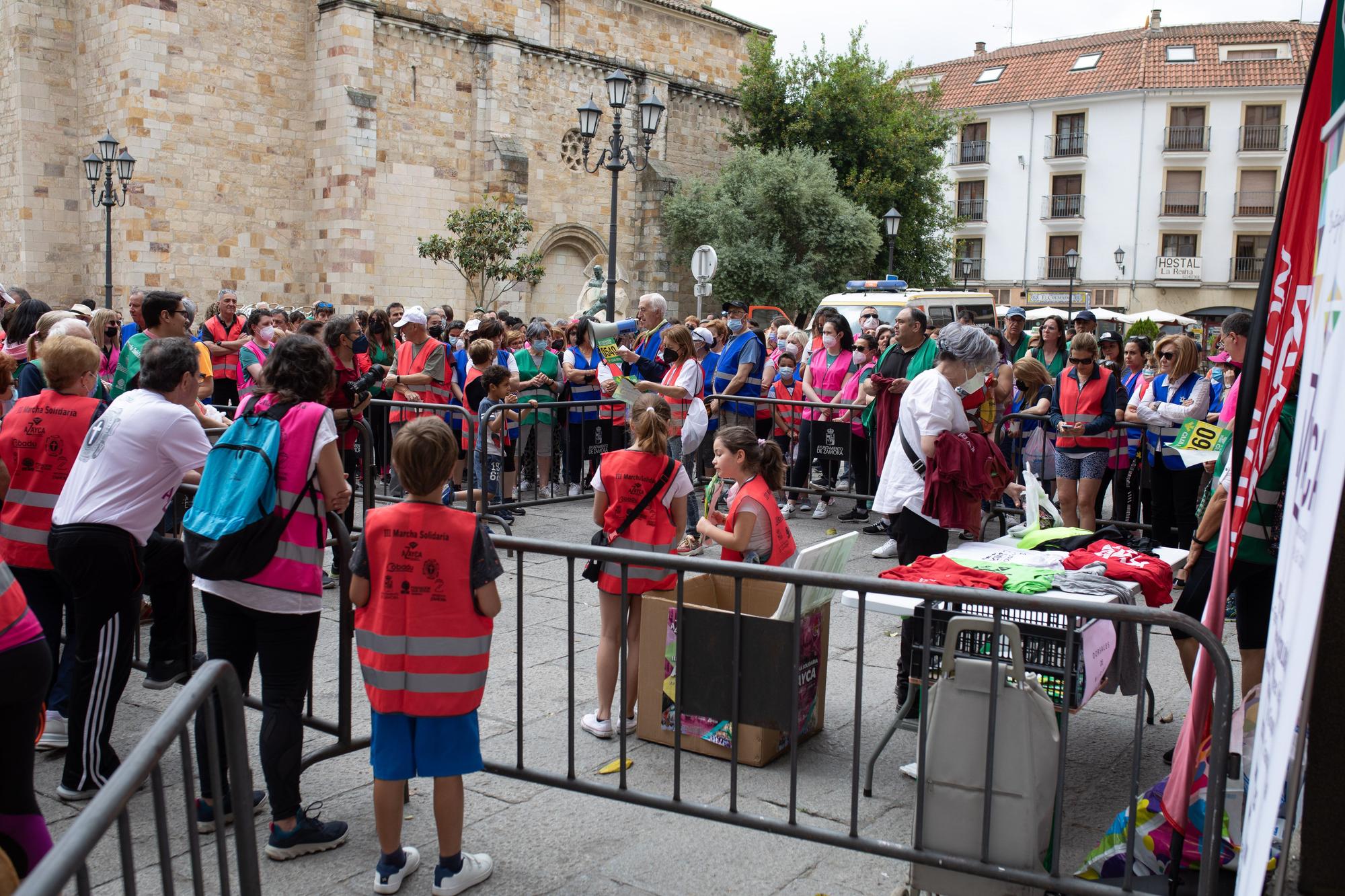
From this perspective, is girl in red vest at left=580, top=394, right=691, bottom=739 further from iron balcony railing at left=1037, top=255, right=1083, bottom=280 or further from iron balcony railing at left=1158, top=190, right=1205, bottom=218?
iron balcony railing at left=1158, top=190, right=1205, bottom=218

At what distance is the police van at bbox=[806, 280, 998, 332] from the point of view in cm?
1880

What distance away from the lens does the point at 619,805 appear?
4.20 m

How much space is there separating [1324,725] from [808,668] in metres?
1.92

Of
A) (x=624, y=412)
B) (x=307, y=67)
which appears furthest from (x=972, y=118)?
(x=624, y=412)

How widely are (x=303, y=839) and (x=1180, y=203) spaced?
4853 cm

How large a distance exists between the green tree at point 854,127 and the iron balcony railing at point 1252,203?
56.3ft

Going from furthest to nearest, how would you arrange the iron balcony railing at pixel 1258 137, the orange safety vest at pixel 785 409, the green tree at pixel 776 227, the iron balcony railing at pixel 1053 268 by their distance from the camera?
the iron balcony railing at pixel 1053 268
the iron balcony railing at pixel 1258 137
the green tree at pixel 776 227
the orange safety vest at pixel 785 409

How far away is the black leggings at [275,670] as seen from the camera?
374 cm

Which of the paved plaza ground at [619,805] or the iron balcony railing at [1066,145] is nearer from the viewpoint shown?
the paved plaza ground at [619,805]

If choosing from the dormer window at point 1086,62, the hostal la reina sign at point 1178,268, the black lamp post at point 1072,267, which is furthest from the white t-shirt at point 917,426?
the dormer window at point 1086,62

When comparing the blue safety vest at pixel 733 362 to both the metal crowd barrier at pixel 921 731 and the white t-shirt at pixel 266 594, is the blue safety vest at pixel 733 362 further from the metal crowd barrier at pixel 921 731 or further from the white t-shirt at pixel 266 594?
the white t-shirt at pixel 266 594

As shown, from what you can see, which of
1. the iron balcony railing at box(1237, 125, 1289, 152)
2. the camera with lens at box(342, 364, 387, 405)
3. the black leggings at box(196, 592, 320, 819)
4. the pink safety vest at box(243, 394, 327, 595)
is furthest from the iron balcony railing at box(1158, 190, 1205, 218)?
the black leggings at box(196, 592, 320, 819)

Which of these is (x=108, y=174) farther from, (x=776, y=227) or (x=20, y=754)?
(x=20, y=754)

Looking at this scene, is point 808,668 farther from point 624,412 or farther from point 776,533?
point 624,412
